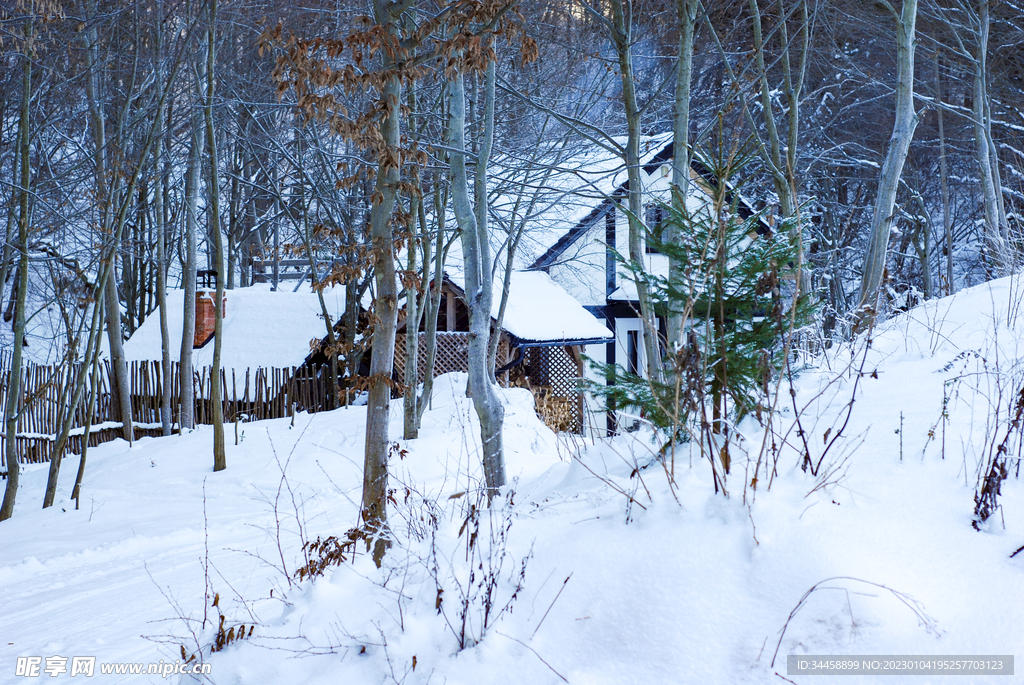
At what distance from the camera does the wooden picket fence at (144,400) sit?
1145 cm

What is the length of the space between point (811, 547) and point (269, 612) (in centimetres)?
254

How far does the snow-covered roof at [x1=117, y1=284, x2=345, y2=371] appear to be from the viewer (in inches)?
591

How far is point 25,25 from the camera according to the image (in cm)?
728

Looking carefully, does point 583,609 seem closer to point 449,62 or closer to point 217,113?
point 449,62

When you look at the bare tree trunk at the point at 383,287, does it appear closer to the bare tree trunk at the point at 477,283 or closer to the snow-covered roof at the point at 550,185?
the bare tree trunk at the point at 477,283

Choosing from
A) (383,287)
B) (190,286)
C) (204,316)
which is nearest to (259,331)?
(204,316)

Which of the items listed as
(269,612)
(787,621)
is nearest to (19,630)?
(269,612)

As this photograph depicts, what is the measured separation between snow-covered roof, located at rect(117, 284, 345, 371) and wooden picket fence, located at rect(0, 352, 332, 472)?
47cm

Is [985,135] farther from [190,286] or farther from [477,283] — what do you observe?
[190,286]

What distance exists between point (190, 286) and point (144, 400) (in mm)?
2979

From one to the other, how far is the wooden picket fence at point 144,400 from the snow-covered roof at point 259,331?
0.47 metres

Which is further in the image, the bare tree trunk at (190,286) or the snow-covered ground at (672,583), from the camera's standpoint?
the bare tree trunk at (190,286)

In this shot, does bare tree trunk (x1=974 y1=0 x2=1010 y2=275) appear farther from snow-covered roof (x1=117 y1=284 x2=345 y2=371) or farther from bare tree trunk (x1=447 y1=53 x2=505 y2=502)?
snow-covered roof (x1=117 y1=284 x2=345 y2=371)

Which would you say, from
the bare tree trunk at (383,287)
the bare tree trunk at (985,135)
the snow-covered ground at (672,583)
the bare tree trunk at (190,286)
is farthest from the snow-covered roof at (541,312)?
the snow-covered ground at (672,583)
